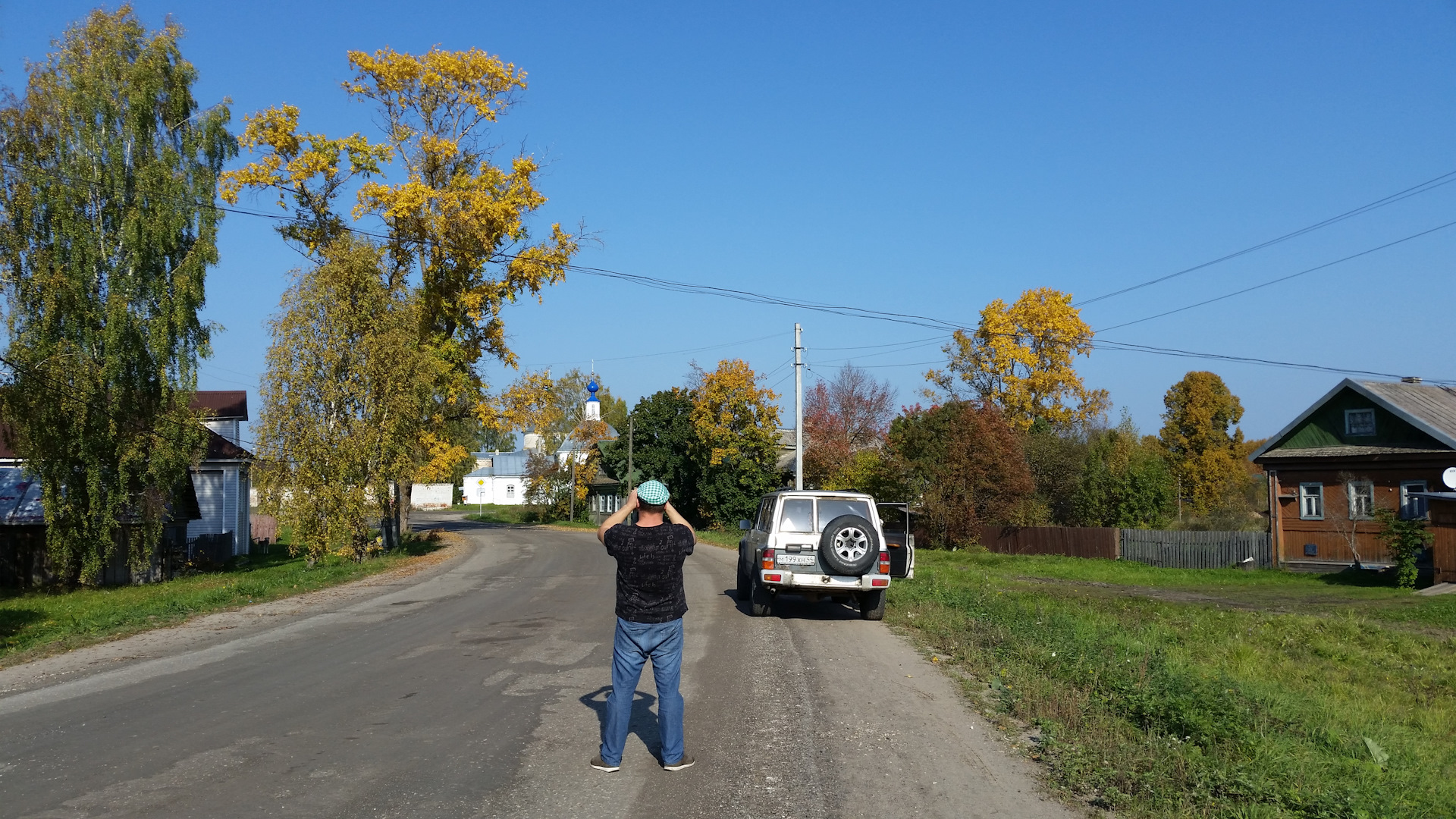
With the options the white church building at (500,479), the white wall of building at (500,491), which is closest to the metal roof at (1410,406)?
the white church building at (500,479)

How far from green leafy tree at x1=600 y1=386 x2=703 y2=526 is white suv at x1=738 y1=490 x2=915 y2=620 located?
4021 centimetres

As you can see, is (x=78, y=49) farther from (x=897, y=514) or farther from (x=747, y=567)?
(x=897, y=514)

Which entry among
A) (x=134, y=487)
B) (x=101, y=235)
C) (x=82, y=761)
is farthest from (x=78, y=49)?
(x=82, y=761)

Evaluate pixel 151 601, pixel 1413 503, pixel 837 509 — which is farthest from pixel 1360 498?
pixel 151 601

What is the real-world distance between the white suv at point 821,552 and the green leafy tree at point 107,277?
19.4 metres

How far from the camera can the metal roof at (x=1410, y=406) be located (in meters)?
29.3

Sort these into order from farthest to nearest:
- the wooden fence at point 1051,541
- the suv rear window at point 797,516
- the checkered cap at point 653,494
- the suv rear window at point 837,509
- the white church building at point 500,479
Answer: the white church building at point 500,479 → the wooden fence at point 1051,541 → the suv rear window at point 837,509 → the suv rear window at point 797,516 → the checkered cap at point 653,494

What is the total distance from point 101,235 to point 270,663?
2017cm

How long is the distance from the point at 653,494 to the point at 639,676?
1151mm

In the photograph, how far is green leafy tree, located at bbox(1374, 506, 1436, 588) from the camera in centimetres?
2539

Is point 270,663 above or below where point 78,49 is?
below

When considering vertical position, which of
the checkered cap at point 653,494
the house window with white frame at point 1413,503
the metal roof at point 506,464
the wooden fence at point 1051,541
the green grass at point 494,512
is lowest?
the green grass at point 494,512

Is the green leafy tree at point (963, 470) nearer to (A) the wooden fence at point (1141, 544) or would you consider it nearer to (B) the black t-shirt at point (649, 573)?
(A) the wooden fence at point (1141, 544)

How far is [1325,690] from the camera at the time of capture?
11406mm
